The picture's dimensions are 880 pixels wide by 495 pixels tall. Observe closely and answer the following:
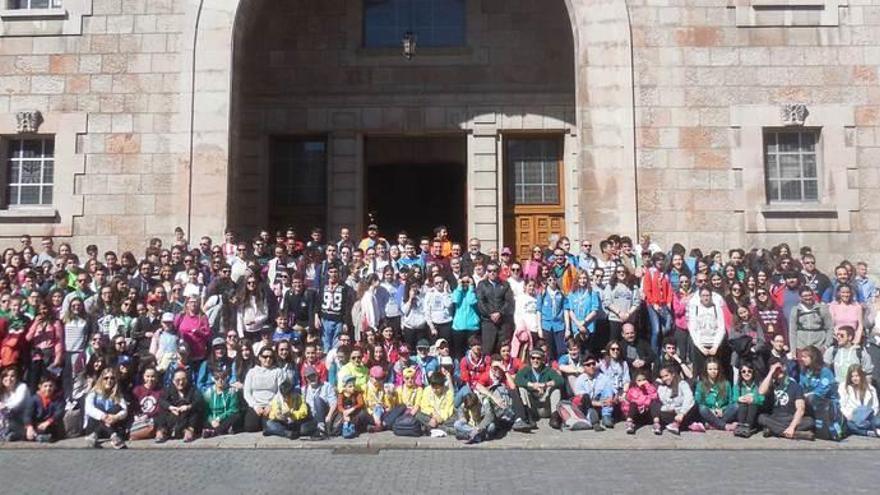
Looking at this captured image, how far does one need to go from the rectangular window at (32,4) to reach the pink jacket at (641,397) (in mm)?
12798

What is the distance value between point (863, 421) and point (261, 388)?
7.75 m

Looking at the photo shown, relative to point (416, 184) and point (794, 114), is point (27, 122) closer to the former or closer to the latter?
point (416, 184)

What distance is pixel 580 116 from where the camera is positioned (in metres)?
14.3

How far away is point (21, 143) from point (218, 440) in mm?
8565

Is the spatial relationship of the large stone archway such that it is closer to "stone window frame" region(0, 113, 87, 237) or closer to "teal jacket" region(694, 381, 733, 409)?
"stone window frame" region(0, 113, 87, 237)

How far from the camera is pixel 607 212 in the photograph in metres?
14.0

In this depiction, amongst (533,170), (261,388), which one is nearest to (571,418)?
(261,388)

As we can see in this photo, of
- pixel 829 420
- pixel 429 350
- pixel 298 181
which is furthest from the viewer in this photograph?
pixel 298 181

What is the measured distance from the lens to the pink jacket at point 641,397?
10.2 metres

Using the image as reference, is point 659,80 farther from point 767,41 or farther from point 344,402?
point 344,402

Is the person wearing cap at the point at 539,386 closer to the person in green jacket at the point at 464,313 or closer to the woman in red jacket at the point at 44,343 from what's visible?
the person in green jacket at the point at 464,313

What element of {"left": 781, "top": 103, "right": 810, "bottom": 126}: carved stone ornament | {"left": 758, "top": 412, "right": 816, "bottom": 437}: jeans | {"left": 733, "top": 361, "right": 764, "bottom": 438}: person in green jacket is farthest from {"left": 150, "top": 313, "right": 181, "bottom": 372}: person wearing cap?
{"left": 781, "top": 103, "right": 810, "bottom": 126}: carved stone ornament

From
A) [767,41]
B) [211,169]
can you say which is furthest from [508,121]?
[211,169]

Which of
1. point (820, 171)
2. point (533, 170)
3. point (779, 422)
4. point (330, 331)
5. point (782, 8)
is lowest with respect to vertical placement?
point (779, 422)
